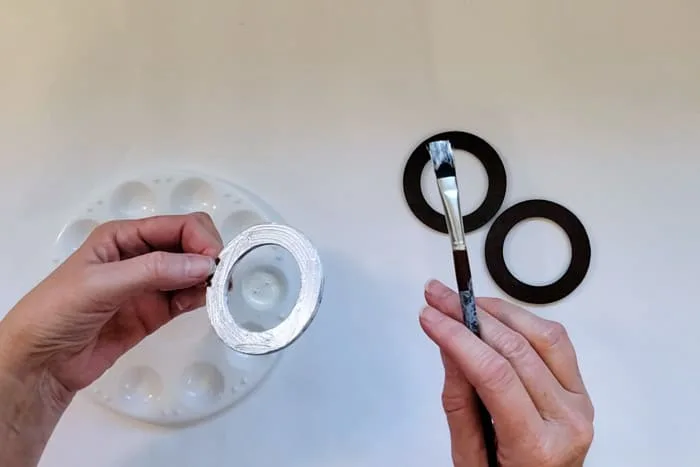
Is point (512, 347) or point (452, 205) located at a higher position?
point (452, 205)

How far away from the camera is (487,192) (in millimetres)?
979

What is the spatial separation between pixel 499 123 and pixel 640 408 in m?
0.41

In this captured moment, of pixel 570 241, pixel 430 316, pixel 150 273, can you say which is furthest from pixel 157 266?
pixel 570 241

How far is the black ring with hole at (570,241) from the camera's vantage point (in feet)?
3.13

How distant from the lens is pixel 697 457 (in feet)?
3.04

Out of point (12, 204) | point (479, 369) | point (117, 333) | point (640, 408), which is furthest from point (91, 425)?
point (640, 408)

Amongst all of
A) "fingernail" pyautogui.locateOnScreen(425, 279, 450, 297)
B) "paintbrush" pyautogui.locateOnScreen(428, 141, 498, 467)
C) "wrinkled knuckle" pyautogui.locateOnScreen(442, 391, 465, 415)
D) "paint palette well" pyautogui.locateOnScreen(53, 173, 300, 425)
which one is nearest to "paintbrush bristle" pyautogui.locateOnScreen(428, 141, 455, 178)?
"paintbrush" pyautogui.locateOnScreen(428, 141, 498, 467)

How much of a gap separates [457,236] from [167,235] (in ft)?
1.10

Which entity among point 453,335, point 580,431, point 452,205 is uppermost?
point 452,205

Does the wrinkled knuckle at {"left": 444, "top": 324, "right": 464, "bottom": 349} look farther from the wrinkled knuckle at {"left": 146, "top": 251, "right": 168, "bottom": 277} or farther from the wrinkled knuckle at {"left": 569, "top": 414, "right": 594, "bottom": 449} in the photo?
the wrinkled knuckle at {"left": 146, "top": 251, "right": 168, "bottom": 277}

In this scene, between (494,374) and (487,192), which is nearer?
(494,374)

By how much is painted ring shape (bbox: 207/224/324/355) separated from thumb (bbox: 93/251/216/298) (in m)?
0.03

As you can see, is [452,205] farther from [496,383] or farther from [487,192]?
[487,192]

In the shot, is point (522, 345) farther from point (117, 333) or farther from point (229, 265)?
point (117, 333)
